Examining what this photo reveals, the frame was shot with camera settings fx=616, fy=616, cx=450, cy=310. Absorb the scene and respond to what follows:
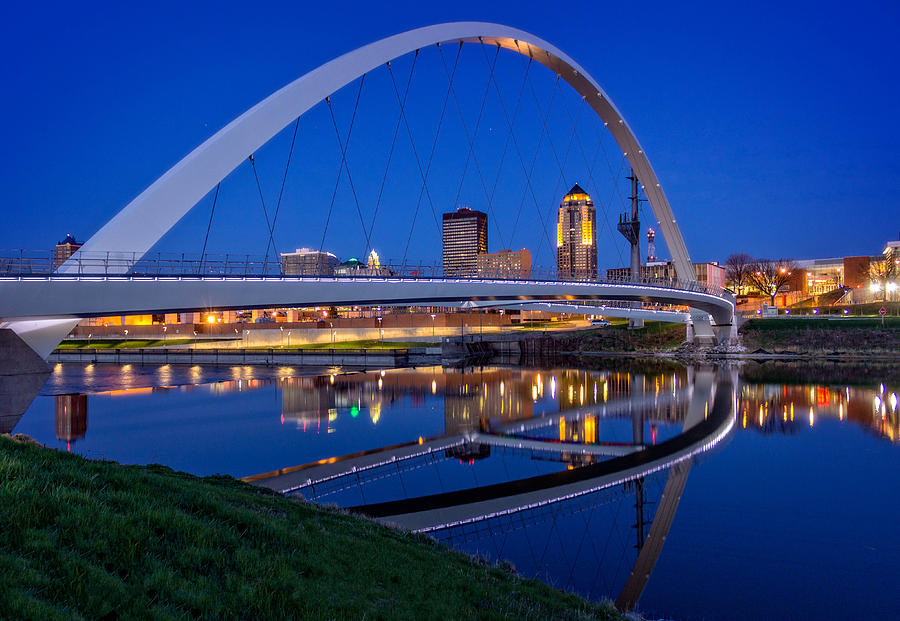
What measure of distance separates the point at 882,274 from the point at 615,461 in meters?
96.6

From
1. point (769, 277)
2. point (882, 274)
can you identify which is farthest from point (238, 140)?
point (882, 274)

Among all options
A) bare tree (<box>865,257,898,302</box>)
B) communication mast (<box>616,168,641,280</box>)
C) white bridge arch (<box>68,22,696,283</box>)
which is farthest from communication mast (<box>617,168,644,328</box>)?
bare tree (<box>865,257,898,302</box>)

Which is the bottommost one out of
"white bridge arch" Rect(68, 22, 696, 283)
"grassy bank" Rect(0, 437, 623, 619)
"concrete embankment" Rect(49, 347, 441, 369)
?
"concrete embankment" Rect(49, 347, 441, 369)

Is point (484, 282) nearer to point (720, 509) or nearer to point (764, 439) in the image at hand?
point (764, 439)

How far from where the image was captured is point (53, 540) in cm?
442

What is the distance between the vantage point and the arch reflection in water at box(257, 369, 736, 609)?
34.6 ft

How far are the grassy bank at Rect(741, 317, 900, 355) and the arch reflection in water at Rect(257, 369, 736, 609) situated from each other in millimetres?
36007

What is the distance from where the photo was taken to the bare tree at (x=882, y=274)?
281 feet

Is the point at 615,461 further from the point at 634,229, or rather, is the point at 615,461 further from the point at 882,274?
the point at 882,274

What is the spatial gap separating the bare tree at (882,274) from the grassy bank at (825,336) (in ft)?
95.4

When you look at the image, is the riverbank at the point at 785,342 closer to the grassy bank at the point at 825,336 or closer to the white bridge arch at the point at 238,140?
the grassy bank at the point at 825,336

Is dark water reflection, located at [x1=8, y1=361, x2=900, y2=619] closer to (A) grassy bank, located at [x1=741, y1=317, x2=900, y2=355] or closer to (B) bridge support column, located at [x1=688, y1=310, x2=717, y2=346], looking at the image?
(A) grassy bank, located at [x1=741, y1=317, x2=900, y2=355]

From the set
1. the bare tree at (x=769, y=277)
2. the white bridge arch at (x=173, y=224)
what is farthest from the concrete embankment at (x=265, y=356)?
the bare tree at (x=769, y=277)

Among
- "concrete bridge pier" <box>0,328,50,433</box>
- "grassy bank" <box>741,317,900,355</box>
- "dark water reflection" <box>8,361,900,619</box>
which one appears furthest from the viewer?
"grassy bank" <box>741,317,900,355</box>
